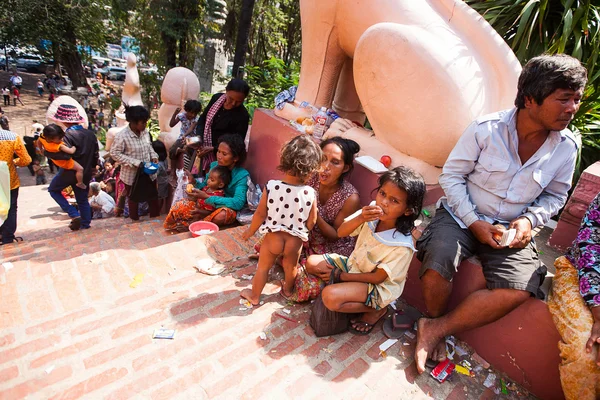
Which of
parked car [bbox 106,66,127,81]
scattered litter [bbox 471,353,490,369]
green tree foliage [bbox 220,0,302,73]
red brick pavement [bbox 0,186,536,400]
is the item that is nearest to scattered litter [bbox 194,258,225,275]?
red brick pavement [bbox 0,186,536,400]

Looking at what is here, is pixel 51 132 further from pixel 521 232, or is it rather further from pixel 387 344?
pixel 521 232

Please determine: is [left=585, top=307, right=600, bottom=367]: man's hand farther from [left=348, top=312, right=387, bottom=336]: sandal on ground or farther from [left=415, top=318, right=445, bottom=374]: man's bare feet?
[left=348, top=312, right=387, bottom=336]: sandal on ground

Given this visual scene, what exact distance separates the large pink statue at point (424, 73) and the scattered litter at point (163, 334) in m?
2.00

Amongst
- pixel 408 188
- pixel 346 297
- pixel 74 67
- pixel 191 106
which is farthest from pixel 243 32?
pixel 74 67

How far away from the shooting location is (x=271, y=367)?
189 centimetres

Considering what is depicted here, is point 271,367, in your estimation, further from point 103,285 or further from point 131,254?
point 131,254

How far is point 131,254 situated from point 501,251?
8.29 ft

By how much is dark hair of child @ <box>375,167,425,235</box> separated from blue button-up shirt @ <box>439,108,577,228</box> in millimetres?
309

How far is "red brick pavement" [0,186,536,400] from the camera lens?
67.7 inches

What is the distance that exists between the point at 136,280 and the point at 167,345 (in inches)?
26.2

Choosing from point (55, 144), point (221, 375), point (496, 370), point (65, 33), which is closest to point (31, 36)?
point (65, 33)

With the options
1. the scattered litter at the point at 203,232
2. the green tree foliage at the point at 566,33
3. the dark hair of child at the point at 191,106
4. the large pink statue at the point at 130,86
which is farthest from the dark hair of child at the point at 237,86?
the large pink statue at the point at 130,86

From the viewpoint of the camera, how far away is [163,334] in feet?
6.50

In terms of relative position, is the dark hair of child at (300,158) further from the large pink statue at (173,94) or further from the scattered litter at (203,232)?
the large pink statue at (173,94)
